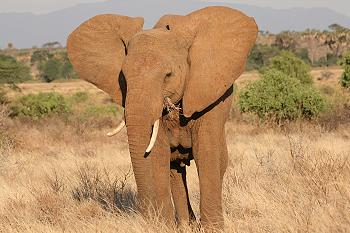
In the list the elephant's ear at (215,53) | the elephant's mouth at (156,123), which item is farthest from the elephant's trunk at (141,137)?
the elephant's ear at (215,53)

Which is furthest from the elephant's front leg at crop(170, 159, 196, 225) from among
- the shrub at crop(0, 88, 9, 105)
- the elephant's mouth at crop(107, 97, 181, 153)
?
the shrub at crop(0, 88, 9, 105)

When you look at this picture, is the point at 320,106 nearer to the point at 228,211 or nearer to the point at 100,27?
the point at 228,211

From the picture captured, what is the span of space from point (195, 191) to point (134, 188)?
87cm

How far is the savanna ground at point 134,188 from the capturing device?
5.16 metres

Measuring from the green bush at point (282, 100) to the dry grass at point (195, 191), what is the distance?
2817 millimetres

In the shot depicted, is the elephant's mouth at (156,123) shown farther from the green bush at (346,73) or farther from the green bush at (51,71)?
the green bush at (51,71)

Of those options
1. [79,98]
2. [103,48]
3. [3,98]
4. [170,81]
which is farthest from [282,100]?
[79,98]

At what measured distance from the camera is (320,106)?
1586cm

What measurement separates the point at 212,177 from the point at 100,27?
1.71 meters

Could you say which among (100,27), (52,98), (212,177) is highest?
(100,27)

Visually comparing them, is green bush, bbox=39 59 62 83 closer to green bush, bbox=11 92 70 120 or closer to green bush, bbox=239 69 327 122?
green bush, bbox=11 92 70 120

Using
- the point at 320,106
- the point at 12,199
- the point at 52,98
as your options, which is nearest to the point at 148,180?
the point at 12,199

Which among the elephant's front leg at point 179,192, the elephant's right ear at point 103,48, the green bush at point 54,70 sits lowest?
the green bush at point 54,70

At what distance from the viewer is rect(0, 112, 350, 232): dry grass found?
513 centimetres
